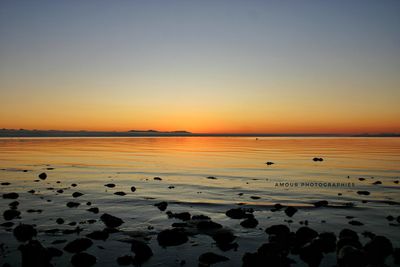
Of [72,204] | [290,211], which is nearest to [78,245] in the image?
[72,204]

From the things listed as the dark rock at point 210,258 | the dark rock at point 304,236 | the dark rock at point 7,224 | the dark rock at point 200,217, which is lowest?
the dark rock at point 210,258

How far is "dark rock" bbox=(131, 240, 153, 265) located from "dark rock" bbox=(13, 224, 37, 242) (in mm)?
5609

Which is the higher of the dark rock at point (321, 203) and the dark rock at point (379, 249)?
the dark rock at point (379, 249)

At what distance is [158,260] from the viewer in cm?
1305

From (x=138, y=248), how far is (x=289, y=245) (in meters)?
6.69

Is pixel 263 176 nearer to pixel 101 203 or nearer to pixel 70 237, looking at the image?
pixel 101 203

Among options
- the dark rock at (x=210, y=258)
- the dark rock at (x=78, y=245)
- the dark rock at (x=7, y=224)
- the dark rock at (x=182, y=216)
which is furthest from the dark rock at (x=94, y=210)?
the dark rock at (x=210, y=258)

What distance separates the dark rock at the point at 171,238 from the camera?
585 inches

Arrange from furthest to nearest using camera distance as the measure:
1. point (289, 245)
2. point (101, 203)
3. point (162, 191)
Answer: point (162, 191) < point (101, 203) < point (289, 245)

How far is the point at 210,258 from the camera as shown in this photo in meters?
13.1

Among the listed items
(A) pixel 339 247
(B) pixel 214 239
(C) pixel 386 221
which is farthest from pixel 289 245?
(C) pixel 386 221

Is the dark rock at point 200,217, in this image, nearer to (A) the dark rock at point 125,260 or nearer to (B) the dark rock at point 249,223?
(B) the dark rock at point 249,223

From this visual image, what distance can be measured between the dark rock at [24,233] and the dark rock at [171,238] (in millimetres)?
6287

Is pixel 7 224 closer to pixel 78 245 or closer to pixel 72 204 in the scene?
pixel 72 204
